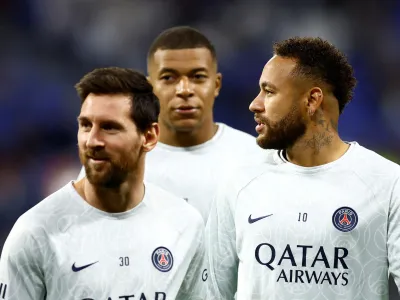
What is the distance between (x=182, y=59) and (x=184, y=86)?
0.21 meters

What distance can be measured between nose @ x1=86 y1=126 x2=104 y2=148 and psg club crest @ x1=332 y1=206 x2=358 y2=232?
3.58 feet

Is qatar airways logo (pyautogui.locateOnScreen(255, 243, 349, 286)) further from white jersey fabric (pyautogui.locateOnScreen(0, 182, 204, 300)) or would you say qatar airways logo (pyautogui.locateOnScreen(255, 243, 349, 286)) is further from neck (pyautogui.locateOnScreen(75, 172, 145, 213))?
neck (pyautogui.locateOnScreen(75, 172, 145, 213))

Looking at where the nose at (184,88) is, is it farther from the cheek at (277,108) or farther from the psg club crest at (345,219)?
the psg club crest at (345,219)

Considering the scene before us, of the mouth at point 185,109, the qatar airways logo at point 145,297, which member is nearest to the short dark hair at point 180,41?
the mouth at point 185,109

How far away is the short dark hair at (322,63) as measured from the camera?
3986mm

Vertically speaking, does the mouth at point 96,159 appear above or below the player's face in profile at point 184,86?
below

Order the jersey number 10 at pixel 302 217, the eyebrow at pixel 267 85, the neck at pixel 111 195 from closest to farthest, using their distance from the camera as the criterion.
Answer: the neck at pixel 111 195 < the jersey number 10 at pixel 302 217 < the eyebrow at pixel 267 85

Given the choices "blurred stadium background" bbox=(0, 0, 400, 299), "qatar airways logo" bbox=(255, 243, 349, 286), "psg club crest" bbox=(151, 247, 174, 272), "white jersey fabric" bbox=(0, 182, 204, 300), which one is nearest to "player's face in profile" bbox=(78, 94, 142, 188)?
"white jersey fabric" bbox=(0, 182, 204, 300)

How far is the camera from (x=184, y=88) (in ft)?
17.1

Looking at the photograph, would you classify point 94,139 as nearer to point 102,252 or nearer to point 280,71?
point 102,252

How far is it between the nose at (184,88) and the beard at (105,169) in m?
1.44

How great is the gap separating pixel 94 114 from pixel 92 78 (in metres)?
0.21

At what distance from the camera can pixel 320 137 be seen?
3977 mm

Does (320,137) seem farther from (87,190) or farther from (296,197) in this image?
(87,190)
